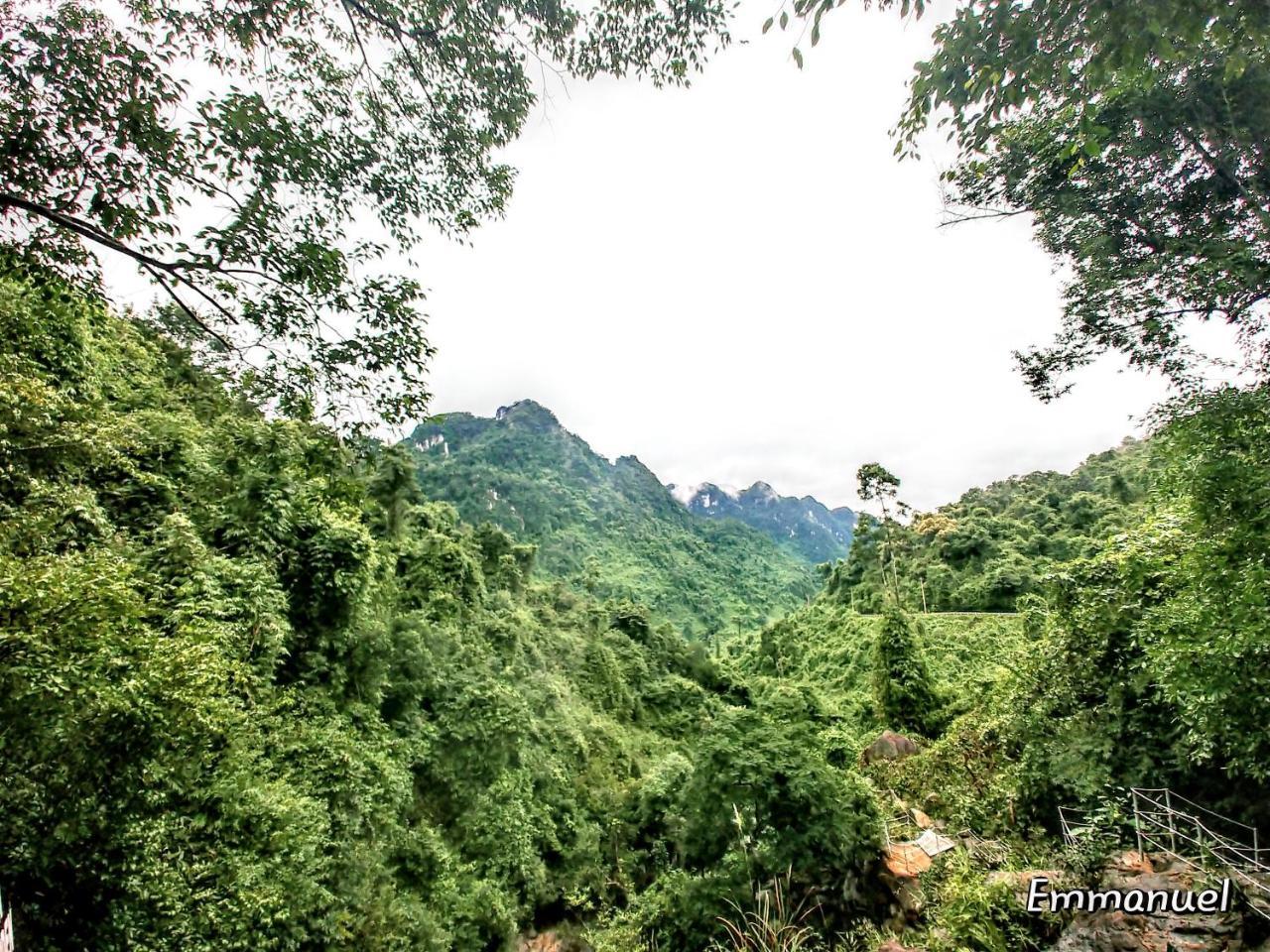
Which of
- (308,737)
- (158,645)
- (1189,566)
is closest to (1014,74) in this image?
(1189,566)

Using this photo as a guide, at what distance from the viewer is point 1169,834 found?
22.1 feet

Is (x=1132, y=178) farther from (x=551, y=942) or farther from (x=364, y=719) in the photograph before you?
→ (x=551, y=942)

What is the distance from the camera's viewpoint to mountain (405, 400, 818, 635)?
58875 mm

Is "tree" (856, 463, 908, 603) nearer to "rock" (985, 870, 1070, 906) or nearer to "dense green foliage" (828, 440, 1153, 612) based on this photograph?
"dense green foliage" (828, 440, 1153, 612)

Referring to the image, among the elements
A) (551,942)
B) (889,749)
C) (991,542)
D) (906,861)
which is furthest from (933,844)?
(991,542)

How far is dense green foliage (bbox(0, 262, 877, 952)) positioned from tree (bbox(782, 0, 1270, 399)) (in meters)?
3.89

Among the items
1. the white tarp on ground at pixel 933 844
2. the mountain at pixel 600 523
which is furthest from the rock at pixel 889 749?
the mountain at pixel 600 523

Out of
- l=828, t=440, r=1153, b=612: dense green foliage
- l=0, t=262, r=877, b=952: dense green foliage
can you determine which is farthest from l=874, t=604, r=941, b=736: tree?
l=0, t=262, r=877, b=952: dense green foliage

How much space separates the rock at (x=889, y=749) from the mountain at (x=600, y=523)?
30.7 meters

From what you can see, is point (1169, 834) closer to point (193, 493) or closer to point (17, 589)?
point (17, 589)

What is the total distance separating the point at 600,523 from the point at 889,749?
190ft

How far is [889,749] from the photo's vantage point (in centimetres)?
1678

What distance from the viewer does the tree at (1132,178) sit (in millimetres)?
2480

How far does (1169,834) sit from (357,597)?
12497mm
